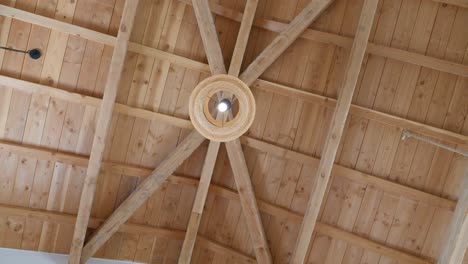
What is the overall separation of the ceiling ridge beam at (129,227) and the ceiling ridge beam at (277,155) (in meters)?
0.61

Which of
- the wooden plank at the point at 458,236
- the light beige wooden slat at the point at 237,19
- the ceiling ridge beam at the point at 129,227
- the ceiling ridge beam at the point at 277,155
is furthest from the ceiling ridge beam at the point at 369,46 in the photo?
the ceiling ridge beam at the point at 129,227

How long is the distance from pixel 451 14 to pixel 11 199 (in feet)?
16.7

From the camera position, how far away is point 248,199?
16.4 feet

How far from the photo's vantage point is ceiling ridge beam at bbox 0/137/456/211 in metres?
4.63

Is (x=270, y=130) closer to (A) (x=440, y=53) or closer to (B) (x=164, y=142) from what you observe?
(B) (x=164, y=142)

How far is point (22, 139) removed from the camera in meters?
4.75

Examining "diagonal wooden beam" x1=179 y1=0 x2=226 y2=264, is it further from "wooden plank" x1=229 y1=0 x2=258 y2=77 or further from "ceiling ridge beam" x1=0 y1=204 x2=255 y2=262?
"ceiling ridge beam" x1=0 y1=204 x2=255 y2=262

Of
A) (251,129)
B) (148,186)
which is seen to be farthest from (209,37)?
(148,186)

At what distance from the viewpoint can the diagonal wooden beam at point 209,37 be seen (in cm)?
466

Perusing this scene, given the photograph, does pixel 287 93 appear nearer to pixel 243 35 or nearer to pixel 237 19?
pixel 243 35

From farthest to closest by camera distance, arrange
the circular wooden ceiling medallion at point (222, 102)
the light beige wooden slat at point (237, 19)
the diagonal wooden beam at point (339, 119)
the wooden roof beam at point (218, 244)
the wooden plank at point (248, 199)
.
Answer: the wooden plank at point (248, 199), the wooden roof beam at point (218, 244), the light beige wooden slat at point (237, 19), the diagonal wooden beam at point (339, 119), the circular wooden ceiling medallion at point (222, 102)

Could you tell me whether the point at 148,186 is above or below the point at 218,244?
above

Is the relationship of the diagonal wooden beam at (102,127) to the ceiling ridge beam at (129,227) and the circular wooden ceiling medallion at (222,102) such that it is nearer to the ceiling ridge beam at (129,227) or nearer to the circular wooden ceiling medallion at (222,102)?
the ceiling ridge beam at (129,227)

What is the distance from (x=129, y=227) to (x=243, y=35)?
102 inches
